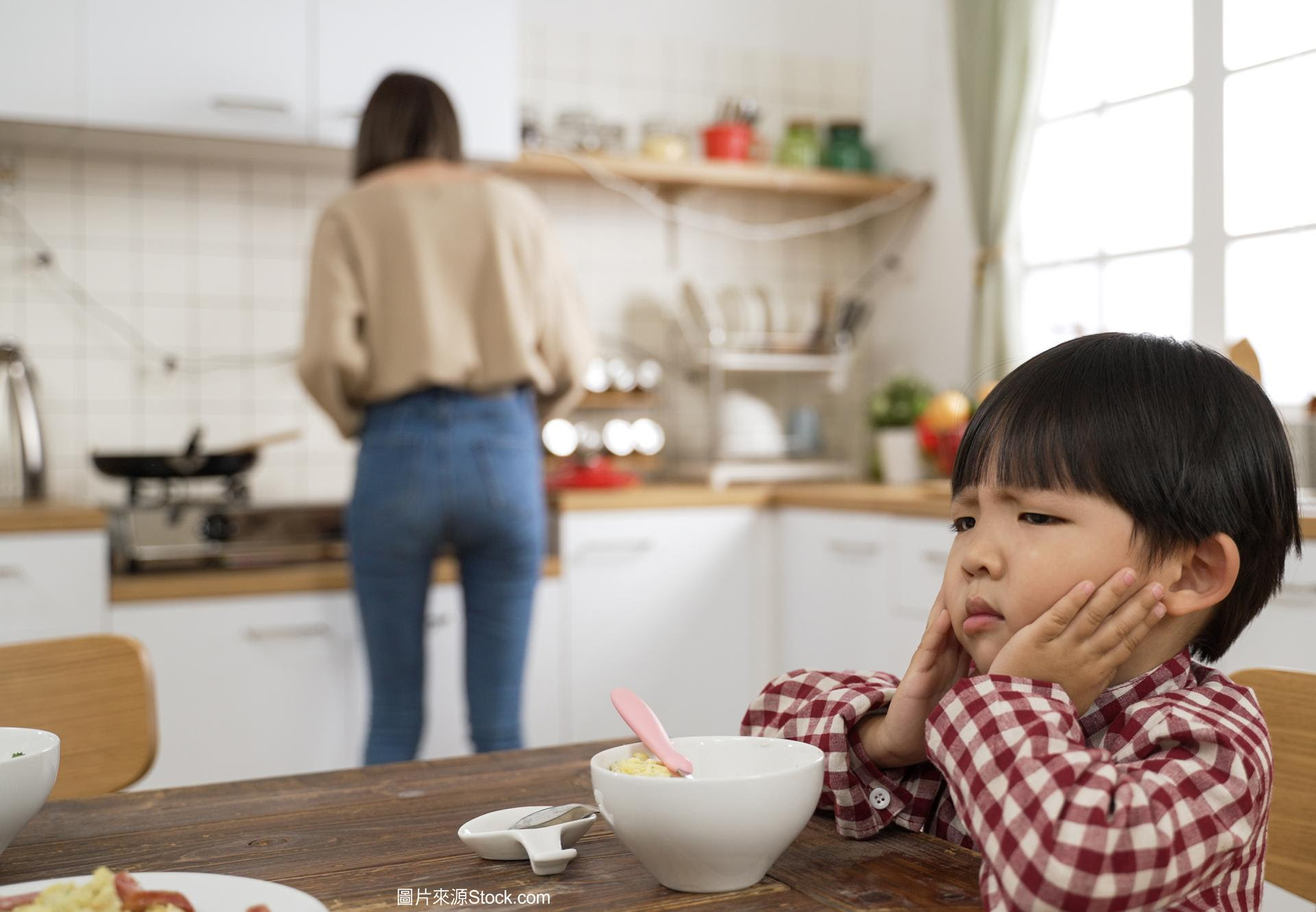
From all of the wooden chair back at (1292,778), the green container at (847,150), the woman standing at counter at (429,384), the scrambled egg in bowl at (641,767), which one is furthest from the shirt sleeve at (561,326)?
the scrambled egg in bowl at (641,767)

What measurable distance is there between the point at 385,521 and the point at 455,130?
28.7 inches

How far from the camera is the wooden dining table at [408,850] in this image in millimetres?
645

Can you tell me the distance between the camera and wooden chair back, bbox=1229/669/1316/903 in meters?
0.91

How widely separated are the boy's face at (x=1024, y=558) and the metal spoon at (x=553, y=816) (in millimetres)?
250

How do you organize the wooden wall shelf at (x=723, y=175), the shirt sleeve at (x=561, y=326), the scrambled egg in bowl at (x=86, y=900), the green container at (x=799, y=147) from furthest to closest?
1. the green container at (x=799, y=147)
2. the wooden wall shelf at (x=723, y=175)
3. the shirt sleeve at (x=561, y=326)
4. the scrambled egg in bowl at (x=86, y=900)

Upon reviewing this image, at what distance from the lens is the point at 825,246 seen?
372cm

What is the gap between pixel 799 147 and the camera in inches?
138

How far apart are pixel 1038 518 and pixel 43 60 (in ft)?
8.22

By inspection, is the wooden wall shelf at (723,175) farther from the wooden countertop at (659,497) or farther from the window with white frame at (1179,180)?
the wooden countertop at (659,497)

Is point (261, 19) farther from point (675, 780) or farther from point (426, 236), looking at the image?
point (675, 780)

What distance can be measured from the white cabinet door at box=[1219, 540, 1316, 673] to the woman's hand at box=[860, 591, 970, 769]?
1156 millimetres

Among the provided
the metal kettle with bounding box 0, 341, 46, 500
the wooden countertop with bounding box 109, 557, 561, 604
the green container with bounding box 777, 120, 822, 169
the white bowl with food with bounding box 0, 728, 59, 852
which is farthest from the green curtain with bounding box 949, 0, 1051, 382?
the white bowl with food with bounding box 0, 728, 59, 852

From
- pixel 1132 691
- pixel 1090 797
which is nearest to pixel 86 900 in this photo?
pixel 1090 797

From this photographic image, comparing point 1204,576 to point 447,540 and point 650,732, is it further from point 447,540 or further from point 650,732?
point 447,540
